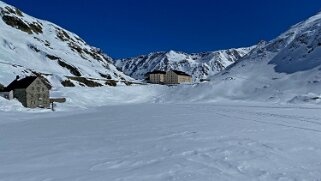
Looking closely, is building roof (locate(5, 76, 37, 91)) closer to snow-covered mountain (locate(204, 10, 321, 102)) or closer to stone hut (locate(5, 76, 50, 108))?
stone hut (locate(5, 76, 50, 108))

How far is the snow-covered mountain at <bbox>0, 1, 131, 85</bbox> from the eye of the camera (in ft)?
345

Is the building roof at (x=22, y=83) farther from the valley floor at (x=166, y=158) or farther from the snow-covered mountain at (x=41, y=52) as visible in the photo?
the valley floor at (x=166, y=158)

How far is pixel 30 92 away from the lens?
62.4 metres

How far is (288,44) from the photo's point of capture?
123 metres

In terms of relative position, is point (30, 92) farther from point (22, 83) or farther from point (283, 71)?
point (283, 71)

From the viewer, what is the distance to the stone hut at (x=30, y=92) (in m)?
62.2

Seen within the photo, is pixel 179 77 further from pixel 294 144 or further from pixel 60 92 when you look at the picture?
pixel 294 144

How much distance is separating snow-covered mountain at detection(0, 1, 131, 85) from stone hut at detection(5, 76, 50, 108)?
18.3 m

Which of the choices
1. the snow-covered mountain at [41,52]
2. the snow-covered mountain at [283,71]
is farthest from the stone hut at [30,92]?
the snow-covered mountain at [283,71]

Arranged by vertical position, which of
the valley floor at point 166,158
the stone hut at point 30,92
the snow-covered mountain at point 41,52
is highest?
A: the snow-covered mountain at point 41,52

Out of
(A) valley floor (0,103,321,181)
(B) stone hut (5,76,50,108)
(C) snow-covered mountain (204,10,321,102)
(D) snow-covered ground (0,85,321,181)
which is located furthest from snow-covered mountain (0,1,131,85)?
(A) valley floor (0,103,321,181)

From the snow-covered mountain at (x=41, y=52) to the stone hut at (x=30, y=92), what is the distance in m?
18.3

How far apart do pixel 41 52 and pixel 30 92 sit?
235 feet

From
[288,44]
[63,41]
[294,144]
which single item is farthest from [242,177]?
[63,41]
